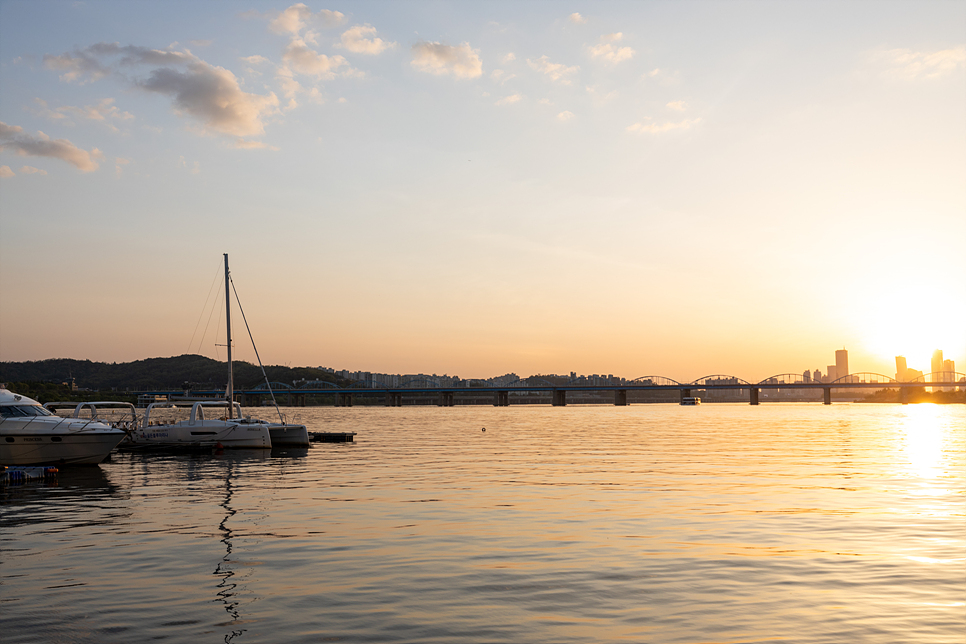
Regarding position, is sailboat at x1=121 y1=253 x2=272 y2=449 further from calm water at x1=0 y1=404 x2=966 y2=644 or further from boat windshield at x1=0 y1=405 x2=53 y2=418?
calm water at x1=0 y1=404 x2=966 y2=644

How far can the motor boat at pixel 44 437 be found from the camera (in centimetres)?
4212

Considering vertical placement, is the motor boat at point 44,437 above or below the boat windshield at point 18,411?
below

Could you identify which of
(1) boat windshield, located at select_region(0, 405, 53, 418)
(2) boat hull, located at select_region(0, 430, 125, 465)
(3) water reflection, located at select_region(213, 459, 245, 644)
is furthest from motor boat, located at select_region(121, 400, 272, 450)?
(3) water reflection, located at select_region(213, 459, 245, 644)

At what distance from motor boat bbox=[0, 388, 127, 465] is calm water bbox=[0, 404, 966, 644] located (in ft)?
27.7

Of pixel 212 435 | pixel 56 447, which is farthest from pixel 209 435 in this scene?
pixel 56 447

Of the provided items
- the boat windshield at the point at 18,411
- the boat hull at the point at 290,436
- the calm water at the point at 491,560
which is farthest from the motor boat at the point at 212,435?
the calm water at the point at 491,560

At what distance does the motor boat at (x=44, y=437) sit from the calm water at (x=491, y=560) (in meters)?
8.45

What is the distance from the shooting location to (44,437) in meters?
43.4

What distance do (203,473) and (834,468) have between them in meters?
37.9

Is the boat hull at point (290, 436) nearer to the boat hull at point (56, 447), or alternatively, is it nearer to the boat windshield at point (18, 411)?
the boat hull at point (56, 447)

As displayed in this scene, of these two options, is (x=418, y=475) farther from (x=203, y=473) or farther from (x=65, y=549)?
(x=65, y=549)

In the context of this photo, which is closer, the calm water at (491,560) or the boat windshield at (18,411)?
the calm water at (491,560)

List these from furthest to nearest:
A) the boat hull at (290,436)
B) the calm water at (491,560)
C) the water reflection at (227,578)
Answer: the boat hull at (290,436)
the water reflection at (227,578)
the calm water at (491,560)

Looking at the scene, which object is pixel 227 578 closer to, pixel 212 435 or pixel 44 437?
pixel 44 437
